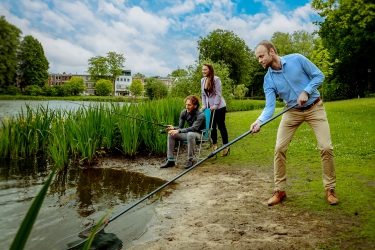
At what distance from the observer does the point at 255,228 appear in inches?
124

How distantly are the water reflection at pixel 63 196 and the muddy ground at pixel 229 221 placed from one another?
47 cm

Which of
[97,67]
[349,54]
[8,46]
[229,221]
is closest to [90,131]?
[8,46]

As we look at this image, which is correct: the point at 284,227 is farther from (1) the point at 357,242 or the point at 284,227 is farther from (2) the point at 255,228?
(1) the point at 357,242

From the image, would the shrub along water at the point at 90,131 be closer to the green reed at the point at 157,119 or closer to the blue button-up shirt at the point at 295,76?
the green reed at the point at 157,119

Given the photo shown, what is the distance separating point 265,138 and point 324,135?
646 centimetres

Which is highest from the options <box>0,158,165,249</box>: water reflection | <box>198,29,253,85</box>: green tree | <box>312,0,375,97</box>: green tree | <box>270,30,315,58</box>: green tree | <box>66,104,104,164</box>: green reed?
<box>270,30,315,58</box>: green tree

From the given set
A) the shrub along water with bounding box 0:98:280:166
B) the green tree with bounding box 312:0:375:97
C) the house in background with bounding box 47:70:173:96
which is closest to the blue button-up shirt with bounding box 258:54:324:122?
the shrub along water with bounding box 0:98:280:166

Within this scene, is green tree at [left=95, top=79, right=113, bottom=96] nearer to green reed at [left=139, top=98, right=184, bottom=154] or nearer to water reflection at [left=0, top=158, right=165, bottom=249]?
green reed at [left=139, top=98, right=184, bottom=154]

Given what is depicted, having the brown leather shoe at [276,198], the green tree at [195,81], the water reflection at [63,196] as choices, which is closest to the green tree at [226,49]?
the green tree at [195,81]

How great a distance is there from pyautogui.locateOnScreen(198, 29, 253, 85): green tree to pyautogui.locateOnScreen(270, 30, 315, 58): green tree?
47.4ft

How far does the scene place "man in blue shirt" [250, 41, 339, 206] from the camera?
363 centimetres

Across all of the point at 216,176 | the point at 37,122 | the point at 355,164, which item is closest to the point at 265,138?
the point at 355,164

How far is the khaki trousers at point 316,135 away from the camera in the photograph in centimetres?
363

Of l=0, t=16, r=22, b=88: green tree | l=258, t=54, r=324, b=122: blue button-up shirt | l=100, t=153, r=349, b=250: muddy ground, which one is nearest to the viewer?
l=0, t=16, r=22, b=88: green tree
